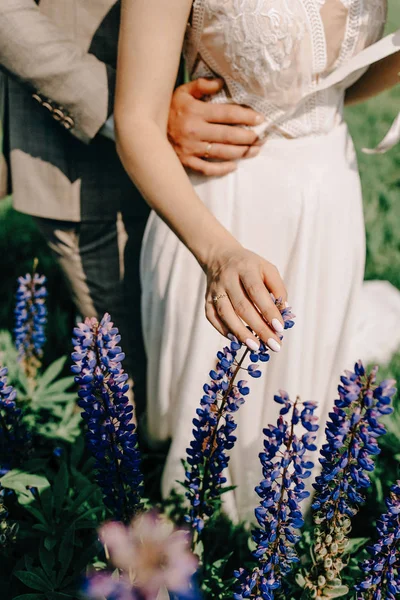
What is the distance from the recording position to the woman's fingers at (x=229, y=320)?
0.95 meters

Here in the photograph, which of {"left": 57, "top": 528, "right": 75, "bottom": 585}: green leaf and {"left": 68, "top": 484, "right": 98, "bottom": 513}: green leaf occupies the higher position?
{"left": 68, "top": 484, "right": 98, "bottom": 513}: green leaf

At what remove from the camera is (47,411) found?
2080 mm

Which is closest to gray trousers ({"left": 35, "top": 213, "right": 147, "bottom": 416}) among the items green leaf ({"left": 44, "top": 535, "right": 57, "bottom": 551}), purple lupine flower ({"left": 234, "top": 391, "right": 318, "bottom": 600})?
green leaf ({"left": 44, "top": 535, "right": 57, "bottom": 551})

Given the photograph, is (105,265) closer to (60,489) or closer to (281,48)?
(60,489)

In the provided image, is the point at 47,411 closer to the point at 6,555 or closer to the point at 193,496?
the point at 6,555

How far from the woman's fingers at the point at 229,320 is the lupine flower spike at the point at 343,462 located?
6.8 inches

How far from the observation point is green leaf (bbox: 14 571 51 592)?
119cm

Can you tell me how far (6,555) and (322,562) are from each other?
2.42 ft

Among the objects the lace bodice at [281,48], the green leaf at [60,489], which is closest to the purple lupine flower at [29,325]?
the green leaf at [60,489]

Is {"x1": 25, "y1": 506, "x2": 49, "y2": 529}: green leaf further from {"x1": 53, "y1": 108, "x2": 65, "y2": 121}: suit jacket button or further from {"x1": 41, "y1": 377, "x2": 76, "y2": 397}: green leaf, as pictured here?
{"x1": 53, "y1": 108, "x2": 65, "y2": 121}: suit jacket button

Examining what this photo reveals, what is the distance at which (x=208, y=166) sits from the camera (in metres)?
1.45

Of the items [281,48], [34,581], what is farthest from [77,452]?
[281,48]

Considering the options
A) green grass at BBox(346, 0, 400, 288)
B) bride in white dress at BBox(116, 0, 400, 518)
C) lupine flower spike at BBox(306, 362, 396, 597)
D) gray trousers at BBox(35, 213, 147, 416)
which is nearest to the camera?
lupine flower spike at BBox(306, 362, 396, 597)

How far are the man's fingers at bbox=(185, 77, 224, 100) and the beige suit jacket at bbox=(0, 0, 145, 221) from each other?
24 centimetres
